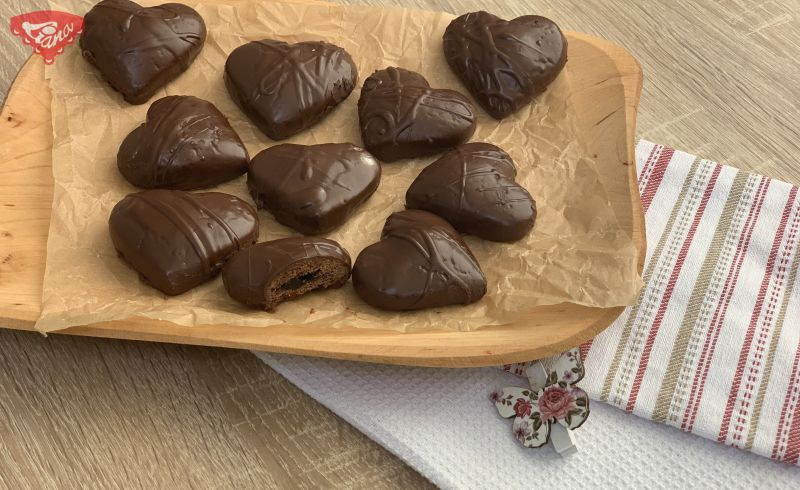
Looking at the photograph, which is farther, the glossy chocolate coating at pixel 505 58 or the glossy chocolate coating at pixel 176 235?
the glossy chocolate coating at pixel 505 58

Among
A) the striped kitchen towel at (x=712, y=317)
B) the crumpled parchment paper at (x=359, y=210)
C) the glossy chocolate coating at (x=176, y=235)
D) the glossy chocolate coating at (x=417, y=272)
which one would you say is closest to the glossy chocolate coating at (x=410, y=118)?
the crumpled parchment paper at (x=359, y=210)

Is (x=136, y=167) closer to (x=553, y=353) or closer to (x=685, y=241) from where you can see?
(x=553, y=353)

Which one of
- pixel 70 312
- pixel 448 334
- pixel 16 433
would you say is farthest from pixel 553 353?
pixel 16 433

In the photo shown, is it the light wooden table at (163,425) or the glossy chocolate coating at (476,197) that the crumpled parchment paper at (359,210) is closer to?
the glossy chocolate coating at (476,197)

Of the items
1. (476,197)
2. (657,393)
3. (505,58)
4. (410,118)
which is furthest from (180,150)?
(657,393)

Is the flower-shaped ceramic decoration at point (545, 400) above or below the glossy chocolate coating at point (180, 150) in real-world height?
below

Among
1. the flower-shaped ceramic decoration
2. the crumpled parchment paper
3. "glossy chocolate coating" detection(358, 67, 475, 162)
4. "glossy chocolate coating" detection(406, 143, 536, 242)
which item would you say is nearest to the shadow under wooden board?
the crumpled parchment paper
